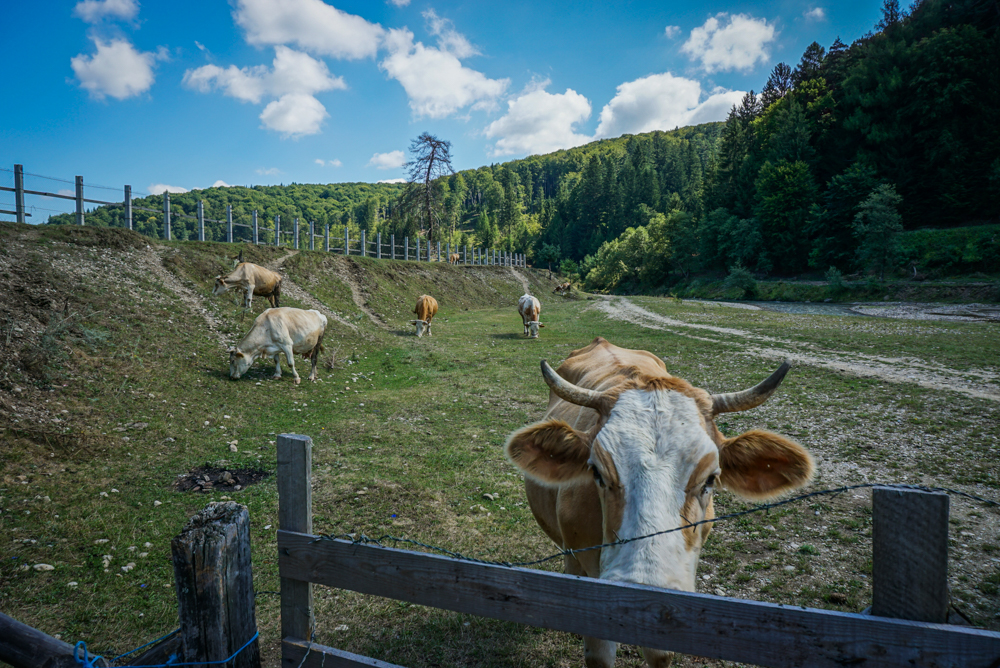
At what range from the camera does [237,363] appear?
38.1 feet

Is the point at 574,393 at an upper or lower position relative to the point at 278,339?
upper

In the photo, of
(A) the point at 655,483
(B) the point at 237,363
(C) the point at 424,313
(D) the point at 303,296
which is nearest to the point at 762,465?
(A) the point at 655,483

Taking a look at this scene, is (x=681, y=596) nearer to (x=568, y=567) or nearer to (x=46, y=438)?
(x=568, y=567)

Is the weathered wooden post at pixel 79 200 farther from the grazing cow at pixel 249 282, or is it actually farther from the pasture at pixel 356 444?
the grazing cow at pixel 249 282

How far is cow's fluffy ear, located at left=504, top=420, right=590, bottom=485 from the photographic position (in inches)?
119

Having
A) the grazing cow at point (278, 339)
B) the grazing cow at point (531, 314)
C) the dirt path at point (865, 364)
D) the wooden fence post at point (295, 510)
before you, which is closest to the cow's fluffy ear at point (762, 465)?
the wooden fence post at point (295, 510)

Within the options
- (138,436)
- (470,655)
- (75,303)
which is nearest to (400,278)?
(75,303)

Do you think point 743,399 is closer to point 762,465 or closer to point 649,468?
point 762,465

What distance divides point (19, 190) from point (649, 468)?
21465 mm

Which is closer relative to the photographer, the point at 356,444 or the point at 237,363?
the point at 356,444

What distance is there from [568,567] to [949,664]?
255 cm

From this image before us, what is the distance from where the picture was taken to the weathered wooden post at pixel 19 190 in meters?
15.1

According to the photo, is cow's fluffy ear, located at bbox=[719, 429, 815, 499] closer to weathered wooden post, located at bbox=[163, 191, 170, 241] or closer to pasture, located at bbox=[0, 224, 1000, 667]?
pasture, located at bbox=[0, 224, 1000, 667]

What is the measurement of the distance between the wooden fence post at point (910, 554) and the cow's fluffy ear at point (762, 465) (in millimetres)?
1112
